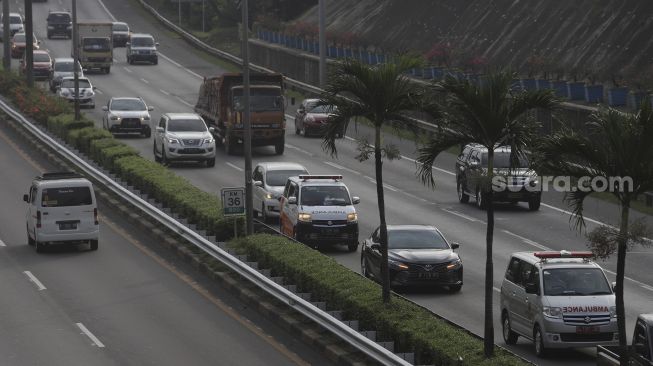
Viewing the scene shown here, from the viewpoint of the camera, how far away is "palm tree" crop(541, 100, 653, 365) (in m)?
19.7

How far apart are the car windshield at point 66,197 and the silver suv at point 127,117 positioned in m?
23.4

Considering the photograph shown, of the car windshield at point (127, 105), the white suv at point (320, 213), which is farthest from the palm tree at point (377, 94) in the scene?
the car windshield at point (127, 105)

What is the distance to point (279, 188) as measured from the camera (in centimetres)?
4056

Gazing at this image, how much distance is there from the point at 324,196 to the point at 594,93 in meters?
19.9

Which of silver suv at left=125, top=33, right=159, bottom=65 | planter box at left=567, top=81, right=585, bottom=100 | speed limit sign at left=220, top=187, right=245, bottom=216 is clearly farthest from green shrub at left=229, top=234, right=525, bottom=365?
silver suv at left=125, top=33, right=159, bottom=65

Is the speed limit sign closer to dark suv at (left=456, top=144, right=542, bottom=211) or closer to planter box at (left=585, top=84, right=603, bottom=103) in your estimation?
dark suv at (left=456, top=144, right=542, bottom=211)

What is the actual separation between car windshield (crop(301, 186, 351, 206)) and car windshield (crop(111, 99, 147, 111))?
82.8 ft

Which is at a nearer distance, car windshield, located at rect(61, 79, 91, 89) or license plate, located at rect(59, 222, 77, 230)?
license plate, located at rect(59, 222, 77, 230)

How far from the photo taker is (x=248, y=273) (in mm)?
29375

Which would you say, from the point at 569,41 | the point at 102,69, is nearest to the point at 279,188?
the point at 569,41

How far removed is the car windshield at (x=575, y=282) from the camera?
83.4 ft

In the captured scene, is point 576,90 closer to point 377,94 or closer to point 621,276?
point 377,94

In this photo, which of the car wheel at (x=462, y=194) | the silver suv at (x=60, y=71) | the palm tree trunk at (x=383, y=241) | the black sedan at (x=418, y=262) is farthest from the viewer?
the silver suv at (x=60, y=71)

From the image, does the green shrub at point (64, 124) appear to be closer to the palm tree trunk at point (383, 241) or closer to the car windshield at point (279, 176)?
the car windshield at point (279, 176)
